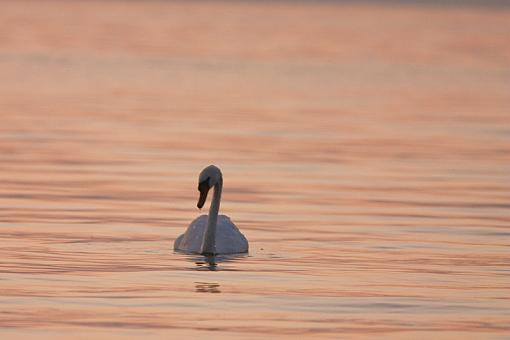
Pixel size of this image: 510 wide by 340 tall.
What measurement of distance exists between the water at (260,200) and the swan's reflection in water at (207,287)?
63 mm

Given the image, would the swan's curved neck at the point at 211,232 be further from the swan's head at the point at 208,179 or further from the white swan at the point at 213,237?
the swan's head at the point at 208,179

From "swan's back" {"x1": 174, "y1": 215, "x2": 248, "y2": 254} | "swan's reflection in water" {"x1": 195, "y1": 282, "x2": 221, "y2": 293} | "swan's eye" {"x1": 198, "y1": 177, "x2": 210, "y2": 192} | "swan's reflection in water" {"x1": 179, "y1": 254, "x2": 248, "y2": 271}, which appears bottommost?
"swan's reflection in water" {"x1": 195, "y1": 282, "x2": 221, "y2": 293}

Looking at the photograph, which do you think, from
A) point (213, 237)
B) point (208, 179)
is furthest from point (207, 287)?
point (208, 179)

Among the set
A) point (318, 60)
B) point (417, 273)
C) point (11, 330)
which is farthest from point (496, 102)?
point (11, 330)

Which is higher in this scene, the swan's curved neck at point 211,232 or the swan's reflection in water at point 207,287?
the swan's curved neck at point 211,232

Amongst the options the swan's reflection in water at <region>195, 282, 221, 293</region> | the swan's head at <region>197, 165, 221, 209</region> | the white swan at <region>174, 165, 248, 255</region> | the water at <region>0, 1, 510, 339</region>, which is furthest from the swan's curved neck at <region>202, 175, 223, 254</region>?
the swan's reflection in water at <region>195, 282, 221, 293</region>

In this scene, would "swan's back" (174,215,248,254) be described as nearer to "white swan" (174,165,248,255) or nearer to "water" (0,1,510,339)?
"white swan" (174,165,248,255)

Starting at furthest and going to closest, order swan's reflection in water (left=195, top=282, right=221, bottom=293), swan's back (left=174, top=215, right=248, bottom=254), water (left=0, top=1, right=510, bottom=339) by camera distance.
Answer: swan's back (left=174, top=215, right=248, bottom=254) < swan's reflection in water (left=195, top=282, right=221, bottom=293) < water (left=0, top=1, right=510, bottom=339)

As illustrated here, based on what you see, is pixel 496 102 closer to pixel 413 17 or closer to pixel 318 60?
pixel 318 60

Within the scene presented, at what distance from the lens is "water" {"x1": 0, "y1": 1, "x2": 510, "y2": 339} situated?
15539mm

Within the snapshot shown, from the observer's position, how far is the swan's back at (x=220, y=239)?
754 inches

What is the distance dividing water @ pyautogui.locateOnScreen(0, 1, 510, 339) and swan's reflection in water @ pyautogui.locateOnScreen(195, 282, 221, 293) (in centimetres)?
6

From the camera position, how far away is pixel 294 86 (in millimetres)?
48000

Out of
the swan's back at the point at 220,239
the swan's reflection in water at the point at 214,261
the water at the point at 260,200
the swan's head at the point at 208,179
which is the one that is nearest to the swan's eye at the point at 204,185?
the swan's head at the point at 208,179
